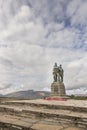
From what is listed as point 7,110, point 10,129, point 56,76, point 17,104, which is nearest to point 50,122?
point 10,129

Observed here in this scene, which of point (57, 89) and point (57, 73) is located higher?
point (57, 73)

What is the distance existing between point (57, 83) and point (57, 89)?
3.50ft

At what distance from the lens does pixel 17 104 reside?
38.2 feet

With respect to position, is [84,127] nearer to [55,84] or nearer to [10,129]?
[10,129]

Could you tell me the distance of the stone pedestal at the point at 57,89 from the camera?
2744cm

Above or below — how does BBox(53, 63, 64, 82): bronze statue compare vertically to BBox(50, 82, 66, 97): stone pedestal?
above

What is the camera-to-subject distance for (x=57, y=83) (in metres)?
28.5

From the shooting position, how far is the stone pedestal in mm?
27436

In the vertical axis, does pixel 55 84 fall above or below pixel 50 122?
Answer: above

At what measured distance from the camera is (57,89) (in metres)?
27.9

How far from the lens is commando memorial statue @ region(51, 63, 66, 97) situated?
2761 centimetres

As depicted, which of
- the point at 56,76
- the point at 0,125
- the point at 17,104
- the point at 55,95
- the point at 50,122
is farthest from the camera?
the point at 56,76

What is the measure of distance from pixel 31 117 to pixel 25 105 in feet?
10.4

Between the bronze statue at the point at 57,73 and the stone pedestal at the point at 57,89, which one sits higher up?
the bronze statue at the point at 57,73
